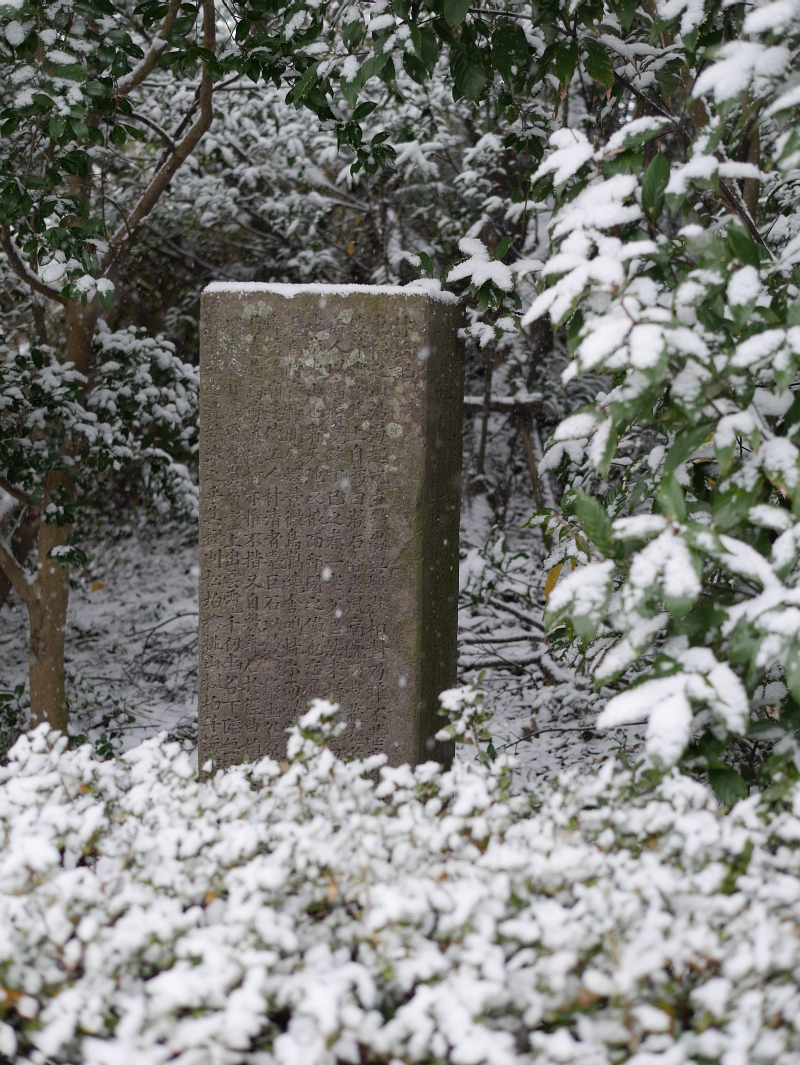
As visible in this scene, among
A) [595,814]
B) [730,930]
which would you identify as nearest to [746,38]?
[595,814]

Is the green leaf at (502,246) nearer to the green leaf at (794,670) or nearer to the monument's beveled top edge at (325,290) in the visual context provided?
the monument's beveled top edge at (325,290)

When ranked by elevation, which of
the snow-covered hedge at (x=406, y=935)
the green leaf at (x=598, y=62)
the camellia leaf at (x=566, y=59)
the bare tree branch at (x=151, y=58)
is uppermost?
the bare tree branch at (x=151, y=58)

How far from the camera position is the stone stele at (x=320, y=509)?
2.00 meters

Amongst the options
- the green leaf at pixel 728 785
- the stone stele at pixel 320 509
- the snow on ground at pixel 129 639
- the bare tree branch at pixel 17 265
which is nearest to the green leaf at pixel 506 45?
the stone stele at pixel 320 509

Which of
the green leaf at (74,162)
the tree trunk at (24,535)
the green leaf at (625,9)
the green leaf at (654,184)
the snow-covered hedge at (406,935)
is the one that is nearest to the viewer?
the snow-covered hedge at (406,935)

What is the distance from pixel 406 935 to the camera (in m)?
1.01

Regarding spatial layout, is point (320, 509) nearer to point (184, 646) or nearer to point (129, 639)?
point (184, 646)

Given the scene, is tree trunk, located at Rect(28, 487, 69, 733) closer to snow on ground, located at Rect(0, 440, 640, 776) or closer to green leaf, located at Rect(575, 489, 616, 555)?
snow on ground, located at Rect(0, 440, 640, 776)

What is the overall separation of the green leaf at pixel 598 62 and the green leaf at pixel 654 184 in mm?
681

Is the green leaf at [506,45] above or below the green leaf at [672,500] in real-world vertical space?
above

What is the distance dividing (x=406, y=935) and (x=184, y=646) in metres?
3.51

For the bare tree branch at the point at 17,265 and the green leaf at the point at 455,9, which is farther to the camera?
the bare tree branch at the point at 17,265

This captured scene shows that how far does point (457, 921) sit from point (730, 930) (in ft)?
0.97

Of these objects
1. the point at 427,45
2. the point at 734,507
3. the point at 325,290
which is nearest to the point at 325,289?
the point at 325,290
